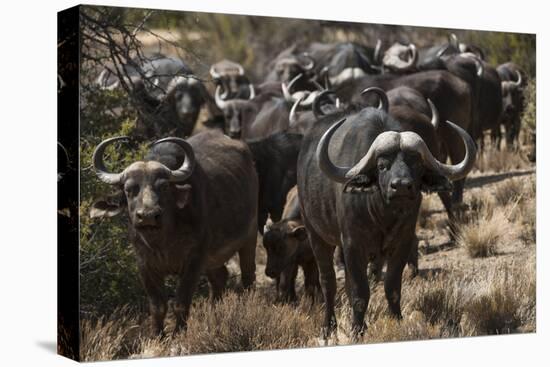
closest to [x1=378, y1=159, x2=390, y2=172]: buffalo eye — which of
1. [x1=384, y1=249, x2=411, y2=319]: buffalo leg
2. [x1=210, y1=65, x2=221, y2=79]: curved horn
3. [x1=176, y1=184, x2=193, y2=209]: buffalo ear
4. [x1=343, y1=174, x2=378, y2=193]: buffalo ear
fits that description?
[x1=343, y1=174, x2=378, y2=193]: buffalo ear

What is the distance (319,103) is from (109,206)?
3390 mm

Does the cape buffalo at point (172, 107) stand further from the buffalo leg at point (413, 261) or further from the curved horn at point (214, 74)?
the buffalo leg at point (413, 261)

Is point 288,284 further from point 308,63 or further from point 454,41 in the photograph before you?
point 308,63

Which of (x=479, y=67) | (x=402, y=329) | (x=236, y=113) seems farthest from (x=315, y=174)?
(x=236, y=113)

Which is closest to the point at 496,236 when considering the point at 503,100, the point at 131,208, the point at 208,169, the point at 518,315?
the point at 518,315

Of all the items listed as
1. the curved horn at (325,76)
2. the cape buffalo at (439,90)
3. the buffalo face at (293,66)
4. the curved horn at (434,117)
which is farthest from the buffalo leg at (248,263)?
the buffalo face at (293,66)

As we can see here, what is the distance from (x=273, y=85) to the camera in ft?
51.2

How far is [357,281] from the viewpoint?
10.3 meters

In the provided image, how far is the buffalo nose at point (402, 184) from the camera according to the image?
954 centimetres

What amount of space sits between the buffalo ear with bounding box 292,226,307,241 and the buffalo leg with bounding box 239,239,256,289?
1.41 ft

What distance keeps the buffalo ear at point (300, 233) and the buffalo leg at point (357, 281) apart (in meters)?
0.84

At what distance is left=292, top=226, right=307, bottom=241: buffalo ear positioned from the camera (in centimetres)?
1123

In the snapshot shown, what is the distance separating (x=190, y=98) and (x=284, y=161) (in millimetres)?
2870

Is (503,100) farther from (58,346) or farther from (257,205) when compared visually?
(58,346)
